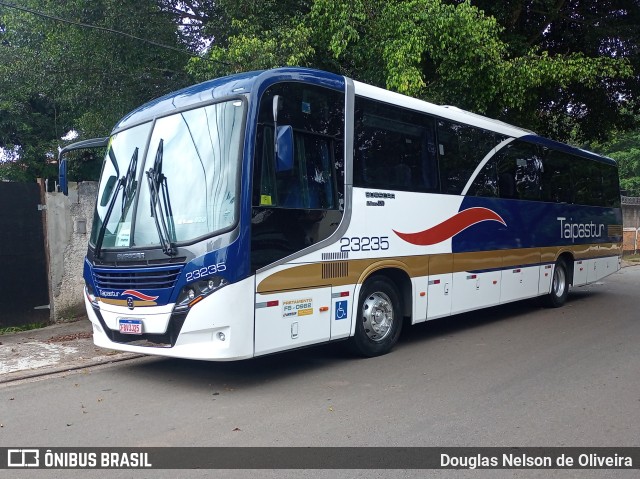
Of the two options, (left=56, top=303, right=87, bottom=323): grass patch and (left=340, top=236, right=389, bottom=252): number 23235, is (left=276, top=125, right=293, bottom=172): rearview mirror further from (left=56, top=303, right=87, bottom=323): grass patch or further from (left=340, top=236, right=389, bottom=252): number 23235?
(left=56, top=303, right=87, bottom=323): grass patch

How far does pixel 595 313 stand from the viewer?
1180cm

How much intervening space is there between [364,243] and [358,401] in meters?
2.25

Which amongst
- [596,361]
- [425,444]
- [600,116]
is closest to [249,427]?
[425,444]

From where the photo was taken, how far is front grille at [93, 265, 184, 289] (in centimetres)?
626

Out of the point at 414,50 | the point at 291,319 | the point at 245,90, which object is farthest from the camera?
the point at 414,50

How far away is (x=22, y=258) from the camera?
384 inches

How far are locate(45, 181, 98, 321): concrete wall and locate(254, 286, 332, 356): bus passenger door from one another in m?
5.34

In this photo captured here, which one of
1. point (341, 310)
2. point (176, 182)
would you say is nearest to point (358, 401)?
point (341, 310)

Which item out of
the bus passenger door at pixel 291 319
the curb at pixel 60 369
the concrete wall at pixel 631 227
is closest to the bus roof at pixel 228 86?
the bus passenger door at pixel 291 319

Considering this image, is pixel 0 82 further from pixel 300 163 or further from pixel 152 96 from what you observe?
pixel 300 163

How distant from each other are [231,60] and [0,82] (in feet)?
19.5

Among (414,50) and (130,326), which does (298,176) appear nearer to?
(130,326)

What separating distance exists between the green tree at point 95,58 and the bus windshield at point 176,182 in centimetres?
682

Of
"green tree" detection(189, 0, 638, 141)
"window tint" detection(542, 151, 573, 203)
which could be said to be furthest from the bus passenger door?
"window tint" detection(542, 151, 573, 203)
